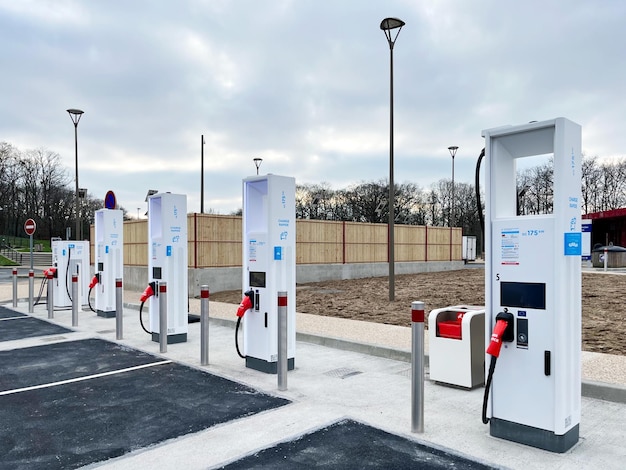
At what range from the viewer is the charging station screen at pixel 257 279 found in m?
6.50

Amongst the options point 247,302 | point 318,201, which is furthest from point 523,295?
point 318,201

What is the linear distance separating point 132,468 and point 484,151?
3869 mm

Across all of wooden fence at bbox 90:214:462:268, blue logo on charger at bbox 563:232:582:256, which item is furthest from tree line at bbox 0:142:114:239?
blue logo on charger at bbox 563:232:582:256

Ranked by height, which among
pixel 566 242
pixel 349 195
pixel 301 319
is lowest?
pixel 301 319

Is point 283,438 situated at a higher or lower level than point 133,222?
lower

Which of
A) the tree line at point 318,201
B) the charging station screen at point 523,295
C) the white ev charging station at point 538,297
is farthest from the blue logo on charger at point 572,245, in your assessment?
the tree line at point 318,201

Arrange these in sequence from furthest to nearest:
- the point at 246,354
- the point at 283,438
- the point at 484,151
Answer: the point at 246,354 → the point at 484,151 → the point at 283,438

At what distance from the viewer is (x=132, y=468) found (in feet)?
11.9

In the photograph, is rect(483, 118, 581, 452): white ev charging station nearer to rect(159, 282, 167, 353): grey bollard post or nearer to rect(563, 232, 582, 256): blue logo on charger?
rect(563, 232, 582, 256): blue logo on charger

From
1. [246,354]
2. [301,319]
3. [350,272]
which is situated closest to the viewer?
[246,354]

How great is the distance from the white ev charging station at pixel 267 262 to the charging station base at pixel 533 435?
118 inches

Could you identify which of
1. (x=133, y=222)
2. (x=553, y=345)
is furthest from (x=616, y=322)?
(x=133, y=222)

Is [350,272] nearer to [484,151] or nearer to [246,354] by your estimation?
[246,354]

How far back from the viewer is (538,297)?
3932 mm
